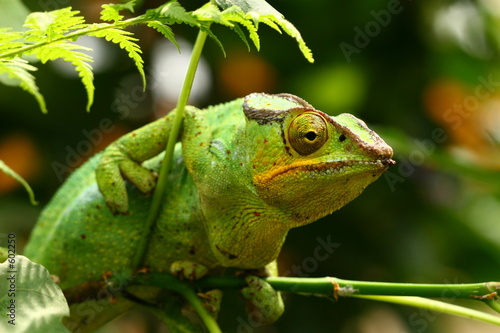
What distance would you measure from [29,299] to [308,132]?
60 centimetres

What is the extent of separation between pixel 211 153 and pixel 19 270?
58cm

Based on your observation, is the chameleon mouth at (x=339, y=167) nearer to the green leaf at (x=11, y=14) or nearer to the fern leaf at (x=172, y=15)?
the fern leaf at (x=172, y=15)

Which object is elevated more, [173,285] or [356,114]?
[173,285]

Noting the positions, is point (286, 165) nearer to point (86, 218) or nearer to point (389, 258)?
point (86, 218)

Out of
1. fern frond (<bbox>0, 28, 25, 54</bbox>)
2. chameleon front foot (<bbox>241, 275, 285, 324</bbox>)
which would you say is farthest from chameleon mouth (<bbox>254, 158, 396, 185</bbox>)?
fern frond (<bbox>0, 28, 25, 54</bbox>)

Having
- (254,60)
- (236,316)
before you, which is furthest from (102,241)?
(254,60)

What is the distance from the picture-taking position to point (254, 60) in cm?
295

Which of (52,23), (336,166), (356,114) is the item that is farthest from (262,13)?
(356,114)

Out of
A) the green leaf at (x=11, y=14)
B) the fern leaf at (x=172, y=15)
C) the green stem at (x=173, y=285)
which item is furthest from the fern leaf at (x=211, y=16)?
the green stem at (x=173, y=285)

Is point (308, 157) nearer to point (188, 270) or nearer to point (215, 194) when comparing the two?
point (215, 194)

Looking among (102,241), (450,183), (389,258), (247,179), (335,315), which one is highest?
(247,179)

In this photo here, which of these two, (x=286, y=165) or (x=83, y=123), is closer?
(x=286, y=165)

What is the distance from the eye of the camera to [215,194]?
1389 millimetres

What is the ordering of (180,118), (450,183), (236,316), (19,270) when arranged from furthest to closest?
(450,183)
(236,316)
(180,118)
(19,270)
